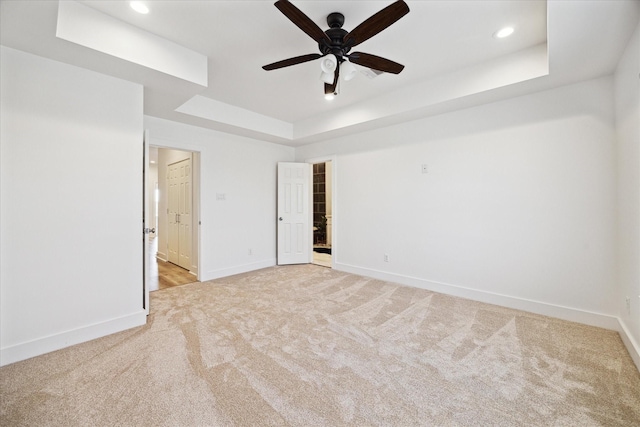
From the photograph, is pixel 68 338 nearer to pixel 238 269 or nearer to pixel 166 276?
pixel 166 276

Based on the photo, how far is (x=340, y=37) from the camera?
2.12m

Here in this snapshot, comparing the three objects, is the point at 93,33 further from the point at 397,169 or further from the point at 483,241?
the point at 483,241

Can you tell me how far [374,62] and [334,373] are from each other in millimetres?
2558

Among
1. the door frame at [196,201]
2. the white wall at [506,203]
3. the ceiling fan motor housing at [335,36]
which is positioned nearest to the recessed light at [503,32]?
the white wall at [506,203]

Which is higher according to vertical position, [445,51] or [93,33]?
[445,51]

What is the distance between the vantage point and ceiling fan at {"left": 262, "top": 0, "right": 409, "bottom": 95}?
1714mm

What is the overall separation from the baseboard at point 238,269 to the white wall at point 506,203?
193 centimetres

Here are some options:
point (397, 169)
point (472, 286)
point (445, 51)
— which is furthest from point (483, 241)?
point (445, 51)

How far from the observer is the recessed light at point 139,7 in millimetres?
2010

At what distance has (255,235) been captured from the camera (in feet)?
16.5

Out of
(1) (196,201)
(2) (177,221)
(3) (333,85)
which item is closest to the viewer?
(3) (333,85)

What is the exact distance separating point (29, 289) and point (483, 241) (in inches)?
182

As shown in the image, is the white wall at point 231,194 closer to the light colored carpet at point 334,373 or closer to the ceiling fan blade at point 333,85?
the light colored carpet at point 334,373

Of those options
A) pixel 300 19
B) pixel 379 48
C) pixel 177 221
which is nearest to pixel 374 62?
pixel 379 48
